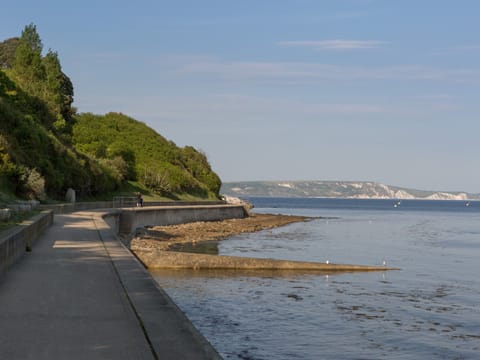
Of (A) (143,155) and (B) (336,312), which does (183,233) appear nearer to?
(B) (336,312)

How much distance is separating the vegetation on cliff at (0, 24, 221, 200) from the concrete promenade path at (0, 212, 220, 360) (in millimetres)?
27648

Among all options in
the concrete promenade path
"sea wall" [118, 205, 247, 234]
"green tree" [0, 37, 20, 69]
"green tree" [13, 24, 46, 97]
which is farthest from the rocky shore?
"green tree" [0, 37, 20, 69]

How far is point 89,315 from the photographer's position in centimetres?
1104

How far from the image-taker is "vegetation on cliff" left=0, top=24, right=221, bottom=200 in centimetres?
5244

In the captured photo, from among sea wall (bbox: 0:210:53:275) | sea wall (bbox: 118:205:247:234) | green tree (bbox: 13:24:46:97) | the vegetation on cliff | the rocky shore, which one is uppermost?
green tree (bbox: 13:24:46:97)

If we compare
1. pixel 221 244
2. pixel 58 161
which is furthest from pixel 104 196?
pixel 221 244

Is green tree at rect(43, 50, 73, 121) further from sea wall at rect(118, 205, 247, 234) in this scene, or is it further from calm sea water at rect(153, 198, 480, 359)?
calm sea water at rect(153, 198, 480, 359)

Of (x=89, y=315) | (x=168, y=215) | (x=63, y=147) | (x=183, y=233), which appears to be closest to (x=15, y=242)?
(x=89, y=315)

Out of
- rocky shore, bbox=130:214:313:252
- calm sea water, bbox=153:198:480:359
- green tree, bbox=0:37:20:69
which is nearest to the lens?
calm sea water, bbox=153:198:480:359

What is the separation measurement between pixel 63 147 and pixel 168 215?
11.5m

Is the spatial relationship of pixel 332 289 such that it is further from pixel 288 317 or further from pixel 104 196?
pixel 104 196

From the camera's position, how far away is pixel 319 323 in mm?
17453

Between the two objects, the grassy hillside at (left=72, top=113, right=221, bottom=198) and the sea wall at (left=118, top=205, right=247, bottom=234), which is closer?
the sea wall at (left=118, top=205, right=247, bottom=234)

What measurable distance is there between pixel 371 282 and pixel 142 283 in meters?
13.6
